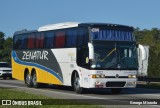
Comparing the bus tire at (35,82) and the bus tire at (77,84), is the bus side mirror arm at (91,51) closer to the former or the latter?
the bus tire at (77,84)

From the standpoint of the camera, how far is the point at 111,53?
23.4 meters

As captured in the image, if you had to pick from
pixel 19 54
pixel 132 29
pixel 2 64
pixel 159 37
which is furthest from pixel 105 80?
pixel 159 37

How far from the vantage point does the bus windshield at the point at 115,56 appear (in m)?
23.2

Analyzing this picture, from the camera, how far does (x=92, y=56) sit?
2289 cm

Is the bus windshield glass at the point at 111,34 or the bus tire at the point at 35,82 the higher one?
the bus windshield glass at the point at 111,34

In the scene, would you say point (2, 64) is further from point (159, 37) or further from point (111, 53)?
point (159, 37)

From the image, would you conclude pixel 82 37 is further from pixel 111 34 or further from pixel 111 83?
pixel 111 83

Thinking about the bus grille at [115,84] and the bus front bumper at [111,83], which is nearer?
the bus front bumper at [111,83]

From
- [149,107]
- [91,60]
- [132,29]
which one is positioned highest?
[132,29]

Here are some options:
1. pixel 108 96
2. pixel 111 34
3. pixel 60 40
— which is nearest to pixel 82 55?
pixel 111 34

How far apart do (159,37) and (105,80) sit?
466 ft

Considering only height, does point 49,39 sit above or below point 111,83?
above

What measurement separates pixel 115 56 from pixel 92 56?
1.24 metres

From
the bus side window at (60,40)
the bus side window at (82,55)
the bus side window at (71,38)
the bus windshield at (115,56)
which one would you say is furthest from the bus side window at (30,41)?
the bus windshield at (115,56)
